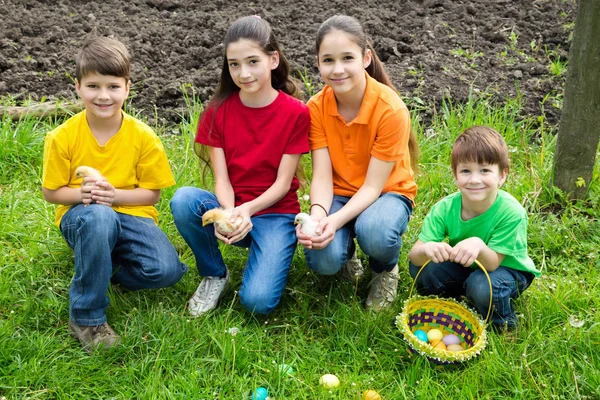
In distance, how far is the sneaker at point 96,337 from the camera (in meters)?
2.68

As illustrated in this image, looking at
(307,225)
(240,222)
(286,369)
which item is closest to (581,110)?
(307,225)

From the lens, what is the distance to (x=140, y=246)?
9.41ft

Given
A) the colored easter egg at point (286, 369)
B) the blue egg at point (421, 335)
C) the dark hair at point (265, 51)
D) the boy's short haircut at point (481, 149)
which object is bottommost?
the blue egg at point (421, 335)

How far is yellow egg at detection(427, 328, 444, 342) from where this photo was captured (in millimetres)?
2727

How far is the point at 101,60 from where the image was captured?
8.91ft

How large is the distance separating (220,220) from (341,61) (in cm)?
86

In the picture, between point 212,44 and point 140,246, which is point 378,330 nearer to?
point 140,246

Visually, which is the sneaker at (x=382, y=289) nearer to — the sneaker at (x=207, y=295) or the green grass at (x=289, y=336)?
the green grass at (x=289, y=336)

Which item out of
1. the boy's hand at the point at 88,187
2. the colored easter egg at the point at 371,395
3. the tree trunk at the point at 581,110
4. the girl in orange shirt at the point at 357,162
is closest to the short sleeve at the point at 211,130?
the girl in orange shirt at the point at 357,162

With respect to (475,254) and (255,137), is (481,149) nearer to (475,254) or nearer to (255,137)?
(475,254)

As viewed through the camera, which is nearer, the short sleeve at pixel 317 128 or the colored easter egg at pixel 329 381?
the colored easter egg at pixel 329 381

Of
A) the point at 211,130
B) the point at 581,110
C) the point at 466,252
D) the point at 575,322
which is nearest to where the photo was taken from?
the point at 466,252

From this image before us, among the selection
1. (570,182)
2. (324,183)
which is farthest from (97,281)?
(570,182)

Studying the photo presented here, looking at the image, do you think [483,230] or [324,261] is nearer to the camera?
[483,230]
